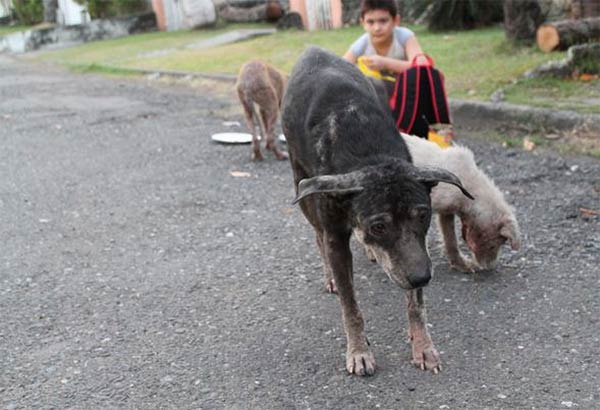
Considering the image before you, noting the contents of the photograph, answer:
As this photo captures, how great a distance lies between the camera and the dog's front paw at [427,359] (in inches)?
138

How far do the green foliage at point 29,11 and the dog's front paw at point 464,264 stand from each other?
32.3 m

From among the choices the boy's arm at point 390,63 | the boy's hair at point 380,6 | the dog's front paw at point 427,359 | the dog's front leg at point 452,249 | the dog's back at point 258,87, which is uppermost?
the boy's hair at point 380,6

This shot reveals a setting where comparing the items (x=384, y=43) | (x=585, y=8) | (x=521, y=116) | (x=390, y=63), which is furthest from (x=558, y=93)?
(x=585, y=8)

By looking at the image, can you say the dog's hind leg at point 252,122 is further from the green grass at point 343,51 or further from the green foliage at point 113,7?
the green foliage at point 113,7

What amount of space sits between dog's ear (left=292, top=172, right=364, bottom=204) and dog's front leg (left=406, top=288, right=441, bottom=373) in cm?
72

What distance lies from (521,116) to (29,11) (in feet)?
101

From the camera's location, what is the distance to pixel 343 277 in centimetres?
363

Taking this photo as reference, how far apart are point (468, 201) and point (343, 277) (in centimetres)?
125

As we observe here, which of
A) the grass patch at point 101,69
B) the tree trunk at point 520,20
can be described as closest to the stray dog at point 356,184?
the tree trunk at point 520,20

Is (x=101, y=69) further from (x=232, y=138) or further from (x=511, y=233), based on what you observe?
(x=511, y=233)

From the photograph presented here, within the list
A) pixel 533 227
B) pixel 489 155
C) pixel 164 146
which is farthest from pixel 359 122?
pixel 164 146

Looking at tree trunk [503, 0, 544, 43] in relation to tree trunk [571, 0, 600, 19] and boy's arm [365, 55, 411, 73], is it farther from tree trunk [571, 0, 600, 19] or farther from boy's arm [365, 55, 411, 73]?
boy's arm [365, 55, 411, 73]

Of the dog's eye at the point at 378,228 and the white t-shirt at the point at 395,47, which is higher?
the white t-shirt at the point at 395,47

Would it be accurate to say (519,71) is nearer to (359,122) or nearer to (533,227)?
(533,227)
